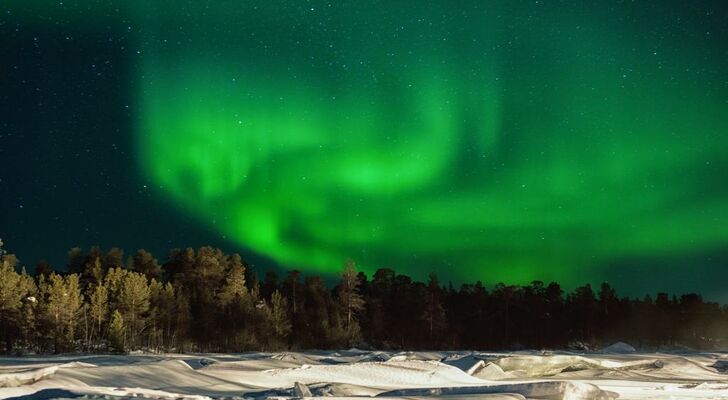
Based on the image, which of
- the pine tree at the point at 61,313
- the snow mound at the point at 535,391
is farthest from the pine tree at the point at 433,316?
the snow mound at the point at 535,391

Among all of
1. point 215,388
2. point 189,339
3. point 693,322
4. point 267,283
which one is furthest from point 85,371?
point 693,322

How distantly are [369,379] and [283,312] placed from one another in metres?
41.6

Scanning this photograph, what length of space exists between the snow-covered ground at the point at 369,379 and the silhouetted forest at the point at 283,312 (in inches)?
800

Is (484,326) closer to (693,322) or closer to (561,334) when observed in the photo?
(561,334)

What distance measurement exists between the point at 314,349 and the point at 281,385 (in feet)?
151

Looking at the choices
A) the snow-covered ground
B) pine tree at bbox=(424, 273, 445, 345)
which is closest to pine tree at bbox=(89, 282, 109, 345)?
the snow-covered ground

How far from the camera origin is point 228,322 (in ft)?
195

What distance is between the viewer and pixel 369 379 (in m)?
20.1

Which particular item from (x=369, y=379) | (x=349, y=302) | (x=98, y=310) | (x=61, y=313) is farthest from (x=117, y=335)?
(x=369, y=379)

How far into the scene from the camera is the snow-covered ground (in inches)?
580

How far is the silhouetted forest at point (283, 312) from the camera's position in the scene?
48.1 m

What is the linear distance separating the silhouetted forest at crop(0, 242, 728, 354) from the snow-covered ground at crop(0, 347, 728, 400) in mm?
20309

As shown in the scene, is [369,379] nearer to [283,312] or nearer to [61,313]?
[61,313]

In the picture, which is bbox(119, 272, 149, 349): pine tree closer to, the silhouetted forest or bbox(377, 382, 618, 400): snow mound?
the silhouetted forest
